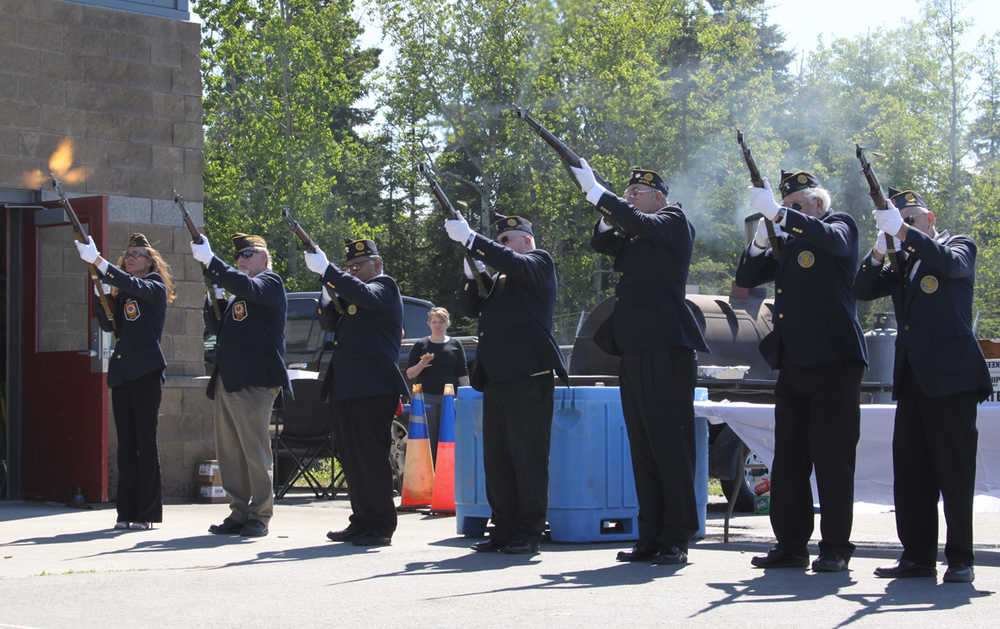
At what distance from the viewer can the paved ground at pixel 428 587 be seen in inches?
208

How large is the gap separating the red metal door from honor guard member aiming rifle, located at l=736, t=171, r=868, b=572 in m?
6.26

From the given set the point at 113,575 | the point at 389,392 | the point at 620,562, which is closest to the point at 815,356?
the point at 620,562

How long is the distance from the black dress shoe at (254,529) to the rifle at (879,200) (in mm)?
4493

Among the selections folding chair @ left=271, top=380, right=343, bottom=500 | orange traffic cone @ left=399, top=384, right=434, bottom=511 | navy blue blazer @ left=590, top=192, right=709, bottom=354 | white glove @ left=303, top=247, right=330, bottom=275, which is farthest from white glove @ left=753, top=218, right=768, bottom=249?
folding chair @ left=271, top=380, right=343, bottom=500

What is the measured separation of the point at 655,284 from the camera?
7.20m

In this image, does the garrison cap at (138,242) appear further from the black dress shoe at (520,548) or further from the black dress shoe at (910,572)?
the black dress shoe at (910,572)

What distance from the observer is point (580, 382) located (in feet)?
41.7

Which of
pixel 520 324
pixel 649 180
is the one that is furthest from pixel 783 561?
pixel 649 180

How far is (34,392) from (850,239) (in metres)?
7.78

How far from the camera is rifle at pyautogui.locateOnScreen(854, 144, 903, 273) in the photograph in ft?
20.5

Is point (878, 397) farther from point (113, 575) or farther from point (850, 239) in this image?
point (113, 575)

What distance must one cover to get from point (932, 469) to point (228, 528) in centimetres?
469

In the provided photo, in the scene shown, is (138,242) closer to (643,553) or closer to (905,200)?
(643,553)

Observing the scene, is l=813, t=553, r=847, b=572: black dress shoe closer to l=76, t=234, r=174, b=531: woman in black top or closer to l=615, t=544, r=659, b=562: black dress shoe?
l=615, t=544, r=659, b=562: black dress shoe
